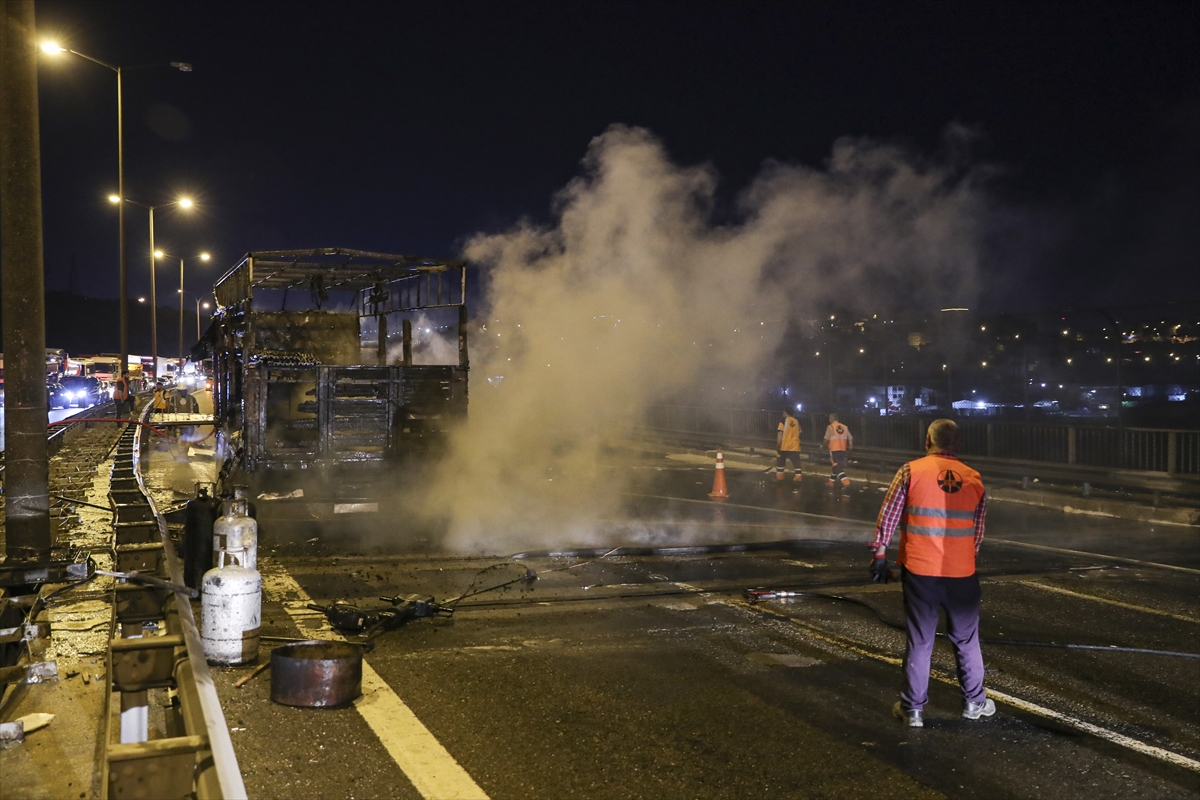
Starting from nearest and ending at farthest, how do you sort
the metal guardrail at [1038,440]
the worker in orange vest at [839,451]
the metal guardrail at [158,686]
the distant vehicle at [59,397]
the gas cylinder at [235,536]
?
the metal guardrail at [158,686] → the gas cylinder at [235,536] → the worker in orange vest at [839,451] → the metal guardrail at [1038,440] → the distant vehicle at [59,397]

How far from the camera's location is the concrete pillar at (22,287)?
259 inches

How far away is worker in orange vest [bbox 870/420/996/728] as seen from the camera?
16.1 ft

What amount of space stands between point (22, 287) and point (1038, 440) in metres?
17.8

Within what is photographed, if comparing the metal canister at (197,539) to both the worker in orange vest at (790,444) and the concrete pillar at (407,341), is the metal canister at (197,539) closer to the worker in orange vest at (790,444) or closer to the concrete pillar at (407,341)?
the concrete pillar at (407,341)

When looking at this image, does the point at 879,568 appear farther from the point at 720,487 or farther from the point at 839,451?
the point at 839,451

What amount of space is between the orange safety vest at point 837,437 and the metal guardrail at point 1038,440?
1.90 m

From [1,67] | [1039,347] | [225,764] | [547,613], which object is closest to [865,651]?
[547,613]

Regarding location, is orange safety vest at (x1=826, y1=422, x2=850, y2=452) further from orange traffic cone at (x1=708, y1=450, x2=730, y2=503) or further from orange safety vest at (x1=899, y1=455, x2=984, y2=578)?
orange safety vest at (x1=899, y1=455, x2=984, y2=578)

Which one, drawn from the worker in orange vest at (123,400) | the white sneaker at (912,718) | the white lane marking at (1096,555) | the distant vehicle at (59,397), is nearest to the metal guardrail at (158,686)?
the white sneaker at (912,718)

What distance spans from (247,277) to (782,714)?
403 inches

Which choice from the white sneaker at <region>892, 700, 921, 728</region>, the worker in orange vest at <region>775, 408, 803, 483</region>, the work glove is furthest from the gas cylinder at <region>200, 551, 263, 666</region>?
the worker in orange vest at <region>775, 408, 803, 483</region>

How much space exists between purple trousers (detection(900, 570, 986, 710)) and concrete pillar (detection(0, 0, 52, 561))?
224 inches

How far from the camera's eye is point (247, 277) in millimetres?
12867

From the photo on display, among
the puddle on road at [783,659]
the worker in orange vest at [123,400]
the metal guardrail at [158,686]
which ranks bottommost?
the puddle on road at [783,659]
